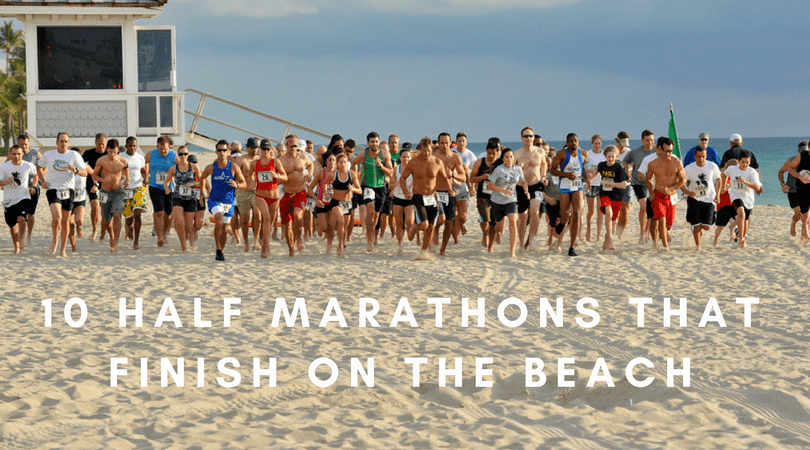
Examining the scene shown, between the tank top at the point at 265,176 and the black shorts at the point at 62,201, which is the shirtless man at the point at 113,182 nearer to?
the black shorts at the point at 62,201

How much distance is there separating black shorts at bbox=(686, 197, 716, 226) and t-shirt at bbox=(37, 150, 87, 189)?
8.30 meters

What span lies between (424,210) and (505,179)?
1.11 metres

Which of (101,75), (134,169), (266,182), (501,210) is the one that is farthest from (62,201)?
(101,75)

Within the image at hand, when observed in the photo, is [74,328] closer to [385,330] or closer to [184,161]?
[385,330]

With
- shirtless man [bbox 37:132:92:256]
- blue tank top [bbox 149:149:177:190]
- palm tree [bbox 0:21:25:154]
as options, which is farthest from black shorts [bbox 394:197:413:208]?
palm tree [bbox 0:21:25:154]

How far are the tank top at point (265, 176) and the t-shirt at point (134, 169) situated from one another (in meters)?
2.12

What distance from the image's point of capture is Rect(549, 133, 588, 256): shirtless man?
11148mm

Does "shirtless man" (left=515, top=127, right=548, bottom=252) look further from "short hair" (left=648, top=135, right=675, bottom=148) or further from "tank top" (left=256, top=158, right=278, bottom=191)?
"tank top" (left=256, top=158, right=278, bottom=191)

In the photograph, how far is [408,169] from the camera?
35.7 feet

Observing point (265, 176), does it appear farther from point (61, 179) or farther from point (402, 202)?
point (61, 179)

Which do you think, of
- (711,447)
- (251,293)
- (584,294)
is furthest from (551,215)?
(711,447)

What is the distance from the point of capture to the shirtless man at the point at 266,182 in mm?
11102

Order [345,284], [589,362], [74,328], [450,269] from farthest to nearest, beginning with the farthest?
[450,269], [345,284], [74,328], [589,362]

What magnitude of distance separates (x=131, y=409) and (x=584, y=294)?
4964mm
